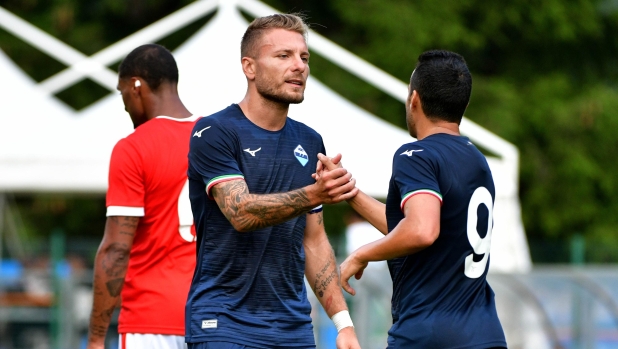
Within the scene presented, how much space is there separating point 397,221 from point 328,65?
19.4m

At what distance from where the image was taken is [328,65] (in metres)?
24.0

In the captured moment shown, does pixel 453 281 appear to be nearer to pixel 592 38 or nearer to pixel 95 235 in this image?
pixel 95 235

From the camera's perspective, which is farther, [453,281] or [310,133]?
[310,133]

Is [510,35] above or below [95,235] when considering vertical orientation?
above

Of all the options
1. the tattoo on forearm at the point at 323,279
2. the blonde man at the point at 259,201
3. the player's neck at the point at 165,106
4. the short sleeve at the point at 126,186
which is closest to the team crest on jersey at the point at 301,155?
the blonde man at the point at 259,201

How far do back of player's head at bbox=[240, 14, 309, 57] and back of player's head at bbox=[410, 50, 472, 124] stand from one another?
60 centimetres

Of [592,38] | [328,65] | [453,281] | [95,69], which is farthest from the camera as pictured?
[592,38]

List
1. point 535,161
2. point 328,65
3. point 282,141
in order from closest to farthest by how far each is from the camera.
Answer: point 282,141 < point 328,65 < point 535,161

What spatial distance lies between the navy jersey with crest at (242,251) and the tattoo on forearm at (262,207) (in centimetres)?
12

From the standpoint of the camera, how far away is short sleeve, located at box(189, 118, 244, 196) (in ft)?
15.5

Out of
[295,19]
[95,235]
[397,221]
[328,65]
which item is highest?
[328,65]

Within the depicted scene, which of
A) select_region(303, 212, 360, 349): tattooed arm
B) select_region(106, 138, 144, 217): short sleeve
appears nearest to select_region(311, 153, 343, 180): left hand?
select_region(303, 212, 360, 349): tattooed arm

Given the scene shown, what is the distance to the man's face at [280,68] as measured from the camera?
494 centimetres

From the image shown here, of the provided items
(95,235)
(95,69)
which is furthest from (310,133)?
(95,235)
